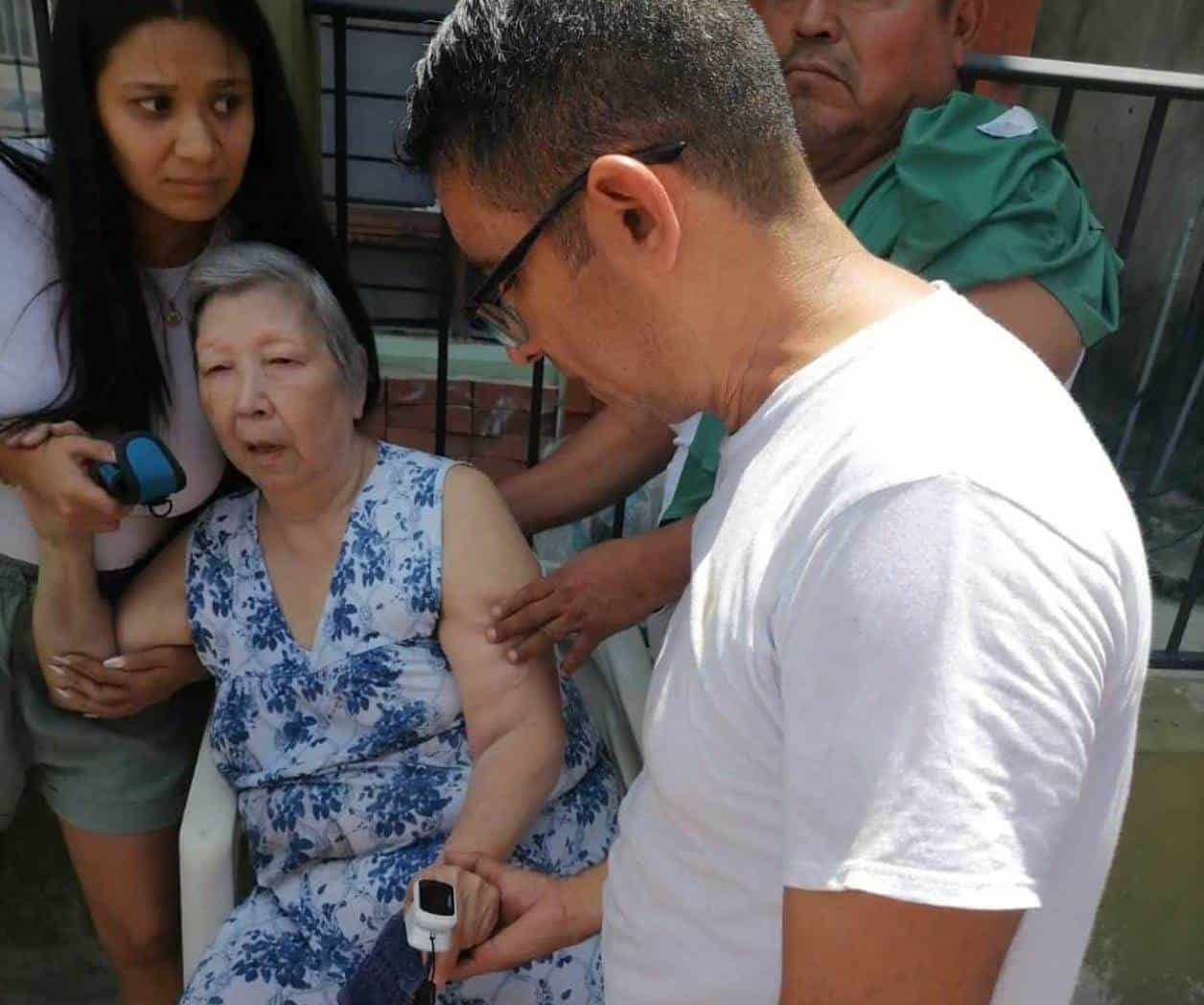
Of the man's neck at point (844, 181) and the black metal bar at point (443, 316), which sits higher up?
the man's neck at point (844, 181)

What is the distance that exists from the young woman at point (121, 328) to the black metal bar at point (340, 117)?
0.31 meters

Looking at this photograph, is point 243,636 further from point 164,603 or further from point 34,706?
point 34,706

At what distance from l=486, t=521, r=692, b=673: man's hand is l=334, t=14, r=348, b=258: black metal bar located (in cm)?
81

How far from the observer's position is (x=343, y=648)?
1866 mm

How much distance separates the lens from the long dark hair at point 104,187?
1736 mm

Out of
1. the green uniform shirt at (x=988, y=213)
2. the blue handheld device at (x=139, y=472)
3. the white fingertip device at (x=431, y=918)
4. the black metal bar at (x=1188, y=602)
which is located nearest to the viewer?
the white fingertip device at (x=431, y=918)

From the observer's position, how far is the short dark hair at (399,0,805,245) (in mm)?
930

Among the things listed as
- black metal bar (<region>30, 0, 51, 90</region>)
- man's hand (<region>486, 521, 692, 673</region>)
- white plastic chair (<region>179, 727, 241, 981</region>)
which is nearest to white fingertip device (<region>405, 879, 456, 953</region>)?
man's hand (<region>486, 521, 692, 673</region>)

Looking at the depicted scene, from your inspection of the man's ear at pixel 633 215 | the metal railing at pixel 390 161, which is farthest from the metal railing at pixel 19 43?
the man's ear at pixel 633 215

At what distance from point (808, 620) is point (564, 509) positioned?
148 cm

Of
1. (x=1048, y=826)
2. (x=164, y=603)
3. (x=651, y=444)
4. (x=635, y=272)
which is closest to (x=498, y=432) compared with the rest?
(x=651, y=444)

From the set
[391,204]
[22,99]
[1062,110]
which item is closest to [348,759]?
[1062,110]

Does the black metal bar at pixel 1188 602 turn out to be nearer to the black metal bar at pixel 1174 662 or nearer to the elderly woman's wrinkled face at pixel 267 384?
the black metal bar at pixel 1174 662

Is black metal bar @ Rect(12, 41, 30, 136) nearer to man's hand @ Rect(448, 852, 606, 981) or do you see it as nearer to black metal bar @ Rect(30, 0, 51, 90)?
black metal bar @ Rect(30, 0, 51, 90)
